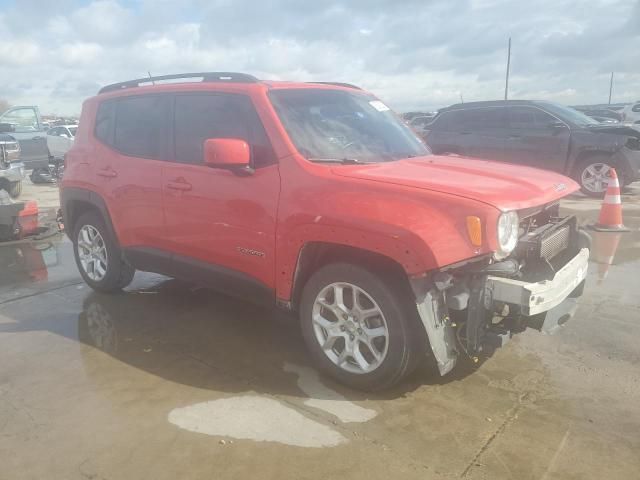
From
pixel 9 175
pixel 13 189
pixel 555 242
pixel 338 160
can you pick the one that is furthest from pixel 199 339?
pixel 13 189

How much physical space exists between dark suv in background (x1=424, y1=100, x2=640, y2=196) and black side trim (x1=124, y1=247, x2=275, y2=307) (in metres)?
6.84

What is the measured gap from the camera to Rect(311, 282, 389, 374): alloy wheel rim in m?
3.20

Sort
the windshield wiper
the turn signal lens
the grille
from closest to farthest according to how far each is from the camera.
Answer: the turn signal lens < the grille < the windshield wiper

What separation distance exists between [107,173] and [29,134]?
12.2 metres

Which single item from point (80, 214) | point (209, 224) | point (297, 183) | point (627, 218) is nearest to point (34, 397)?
point (209, 224)

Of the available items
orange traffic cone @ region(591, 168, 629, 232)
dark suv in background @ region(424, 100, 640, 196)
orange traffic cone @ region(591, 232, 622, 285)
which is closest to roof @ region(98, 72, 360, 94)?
orange traffic cone @ region(591, 232, 622, 285)

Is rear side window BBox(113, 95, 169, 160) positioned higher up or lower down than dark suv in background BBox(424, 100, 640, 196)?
higher up

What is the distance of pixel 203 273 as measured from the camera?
4055 millimetres

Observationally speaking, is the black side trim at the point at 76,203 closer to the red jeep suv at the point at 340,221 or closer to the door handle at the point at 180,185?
the red jeep suv at the point at 340,221

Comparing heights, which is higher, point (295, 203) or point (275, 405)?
point (295, 203)

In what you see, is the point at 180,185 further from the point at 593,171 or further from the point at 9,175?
the point at 593,171

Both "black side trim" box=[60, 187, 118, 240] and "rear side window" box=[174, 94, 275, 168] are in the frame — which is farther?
"black side trim" box=[60, 187, 118, 240]

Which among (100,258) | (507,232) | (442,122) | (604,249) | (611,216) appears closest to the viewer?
(507,232)

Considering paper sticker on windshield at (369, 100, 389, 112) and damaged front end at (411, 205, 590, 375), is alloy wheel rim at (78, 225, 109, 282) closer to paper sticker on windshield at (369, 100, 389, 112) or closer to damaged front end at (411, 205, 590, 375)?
paper sticker on windshield at (369, 100, 389, 112)
